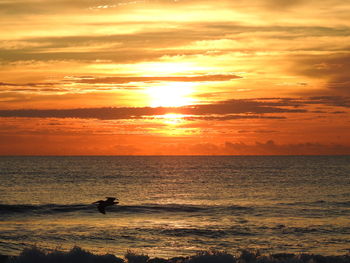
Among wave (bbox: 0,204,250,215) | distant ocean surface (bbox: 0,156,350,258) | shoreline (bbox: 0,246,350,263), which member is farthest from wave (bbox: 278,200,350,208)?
shoreline (bbox: 0,246,350,263)

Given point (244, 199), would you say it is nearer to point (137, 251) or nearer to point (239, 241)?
point (239, 241)

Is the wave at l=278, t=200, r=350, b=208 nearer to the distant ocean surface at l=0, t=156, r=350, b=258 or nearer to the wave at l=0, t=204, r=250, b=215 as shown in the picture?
the distant ocean surface at l=0, t=156, r=350, b=258

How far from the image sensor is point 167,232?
40.9 metres

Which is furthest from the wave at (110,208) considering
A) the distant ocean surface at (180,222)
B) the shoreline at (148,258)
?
the shoreline at (148,258)

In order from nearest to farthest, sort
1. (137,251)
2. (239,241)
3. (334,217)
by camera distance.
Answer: (137,251) < (239,241) < (334,217)

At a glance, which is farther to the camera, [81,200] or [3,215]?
[81,200]

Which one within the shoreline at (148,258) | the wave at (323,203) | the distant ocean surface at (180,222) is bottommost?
the wave at (323,203)

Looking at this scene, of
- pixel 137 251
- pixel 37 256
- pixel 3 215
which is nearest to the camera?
pixel 37 256

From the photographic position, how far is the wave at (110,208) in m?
53.2

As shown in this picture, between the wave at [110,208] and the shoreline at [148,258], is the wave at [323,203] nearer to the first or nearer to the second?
the wave at [110,208]

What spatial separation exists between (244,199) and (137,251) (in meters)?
31.6

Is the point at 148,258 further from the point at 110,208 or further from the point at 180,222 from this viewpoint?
the point at 110,208

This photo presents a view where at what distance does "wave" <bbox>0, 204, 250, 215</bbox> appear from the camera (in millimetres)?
53188

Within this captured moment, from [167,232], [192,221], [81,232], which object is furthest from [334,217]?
[81,232]
